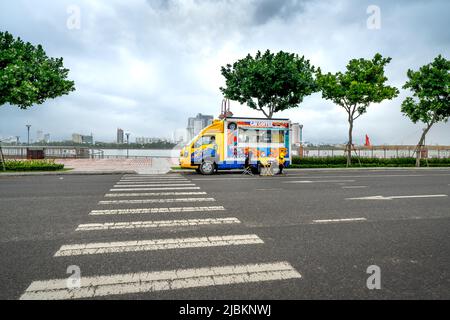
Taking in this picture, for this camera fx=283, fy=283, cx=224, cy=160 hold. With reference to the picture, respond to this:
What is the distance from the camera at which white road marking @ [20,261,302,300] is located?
3.16 meters

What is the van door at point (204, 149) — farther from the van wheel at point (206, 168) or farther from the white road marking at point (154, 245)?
the white road marking at point (154, 245)

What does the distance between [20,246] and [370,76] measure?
2755 centimetres

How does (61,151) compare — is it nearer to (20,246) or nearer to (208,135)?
(208,135)

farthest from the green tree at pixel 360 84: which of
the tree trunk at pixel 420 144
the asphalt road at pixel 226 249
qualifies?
the asphalt road at pixel 226 249

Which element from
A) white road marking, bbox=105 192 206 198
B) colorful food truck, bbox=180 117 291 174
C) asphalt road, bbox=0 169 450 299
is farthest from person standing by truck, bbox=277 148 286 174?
asphalt road, bbox=0 169 450 299

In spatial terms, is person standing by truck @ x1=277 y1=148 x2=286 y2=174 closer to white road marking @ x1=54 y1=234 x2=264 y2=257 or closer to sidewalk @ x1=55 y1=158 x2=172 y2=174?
sidewalk @ x1=55 y1=158 x2=172 y2=174

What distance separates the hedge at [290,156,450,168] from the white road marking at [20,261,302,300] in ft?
71.4

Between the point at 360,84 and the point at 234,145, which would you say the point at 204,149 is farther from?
the point at 360,84

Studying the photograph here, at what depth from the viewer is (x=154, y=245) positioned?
15.6 ft

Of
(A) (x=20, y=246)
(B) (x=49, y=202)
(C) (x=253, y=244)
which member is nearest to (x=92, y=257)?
(A) (x=20, y=246)

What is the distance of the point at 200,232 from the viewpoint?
217 inches

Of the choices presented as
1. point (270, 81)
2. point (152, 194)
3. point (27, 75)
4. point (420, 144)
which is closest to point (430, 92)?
point (420, 144)

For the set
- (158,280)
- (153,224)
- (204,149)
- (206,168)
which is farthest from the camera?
(206,168)

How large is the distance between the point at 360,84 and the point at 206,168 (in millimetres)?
15706
